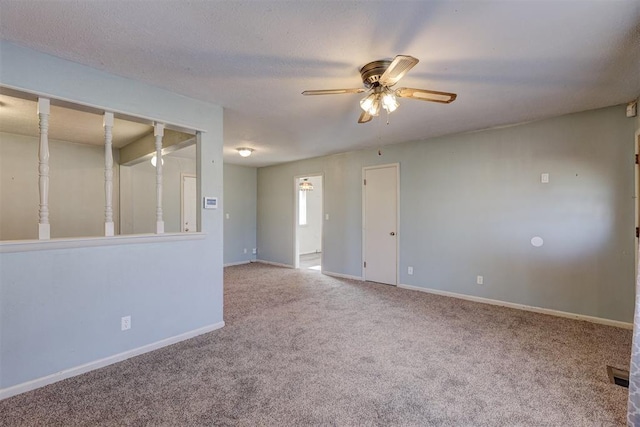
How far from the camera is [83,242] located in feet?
7.58

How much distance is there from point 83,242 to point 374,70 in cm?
257

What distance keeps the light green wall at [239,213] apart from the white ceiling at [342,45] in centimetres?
400

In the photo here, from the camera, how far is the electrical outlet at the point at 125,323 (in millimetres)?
2524

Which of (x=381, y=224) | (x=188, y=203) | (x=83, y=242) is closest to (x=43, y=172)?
(x=83, y=242)

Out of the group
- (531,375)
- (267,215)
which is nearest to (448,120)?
(531,375)

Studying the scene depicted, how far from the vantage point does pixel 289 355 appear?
2.59 meters

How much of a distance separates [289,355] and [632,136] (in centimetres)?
408

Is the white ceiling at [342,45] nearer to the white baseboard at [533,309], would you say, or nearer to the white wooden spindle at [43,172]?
the white wooden spindle at [43,172]

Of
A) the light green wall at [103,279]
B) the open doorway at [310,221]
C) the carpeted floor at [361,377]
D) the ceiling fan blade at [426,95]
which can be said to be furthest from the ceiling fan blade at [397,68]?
the open doorway at [310,221]

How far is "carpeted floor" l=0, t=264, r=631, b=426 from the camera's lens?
1833 millimetres

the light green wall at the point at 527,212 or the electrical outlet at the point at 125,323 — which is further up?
the light green wall at the point at 527,212

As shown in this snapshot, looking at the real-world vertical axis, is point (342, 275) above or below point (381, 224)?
below

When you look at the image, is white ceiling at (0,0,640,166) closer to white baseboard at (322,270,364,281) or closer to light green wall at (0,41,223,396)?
light green wall at (0,41,223,396)

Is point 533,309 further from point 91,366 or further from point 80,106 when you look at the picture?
point 80,106
